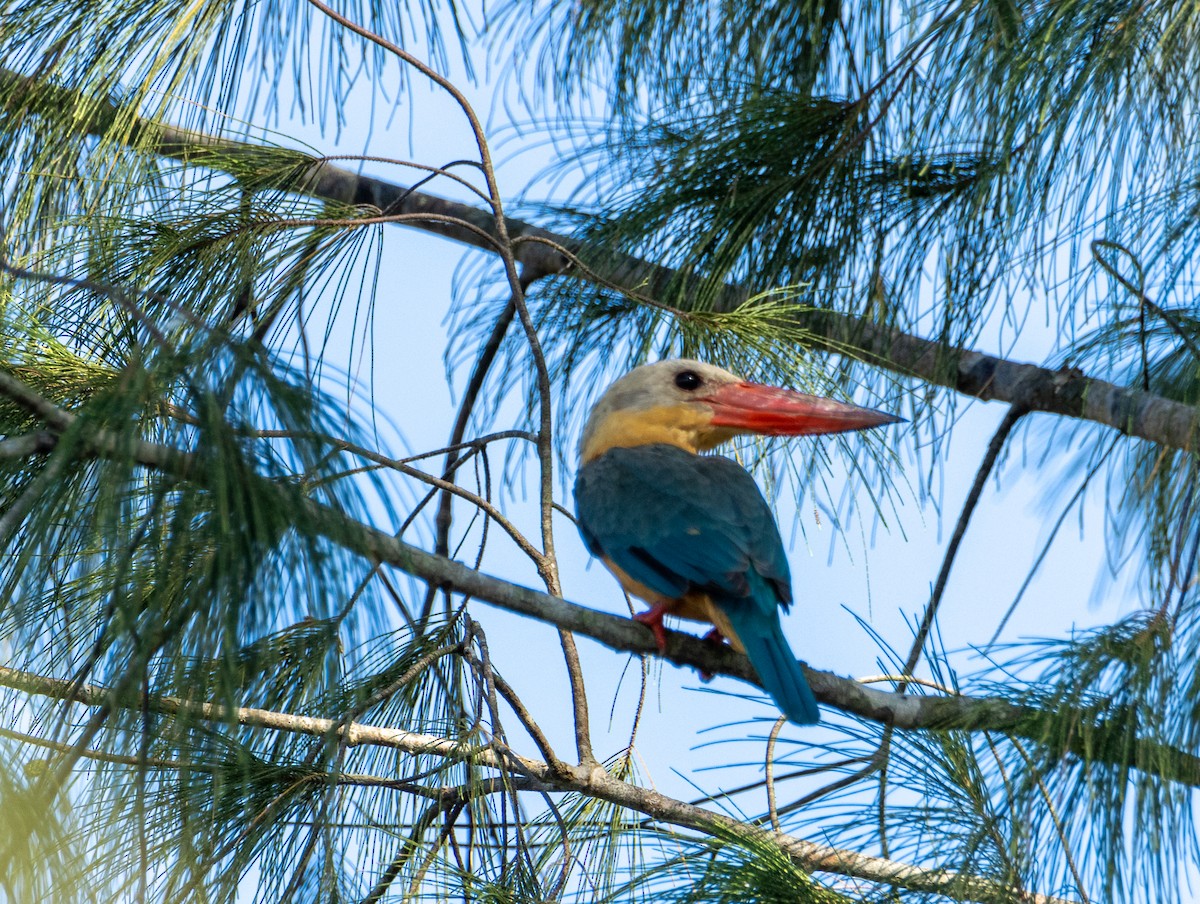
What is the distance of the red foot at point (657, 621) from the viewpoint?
83.0 inches

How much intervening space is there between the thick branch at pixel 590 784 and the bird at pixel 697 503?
0.28m

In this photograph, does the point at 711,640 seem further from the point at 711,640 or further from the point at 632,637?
the point at 632,637

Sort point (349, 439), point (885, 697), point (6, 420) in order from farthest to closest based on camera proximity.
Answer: point (885, 697) < point (6, 420) < point (349, 439)

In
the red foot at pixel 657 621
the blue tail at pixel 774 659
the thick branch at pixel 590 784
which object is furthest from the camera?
the red foot at pixel 657 621

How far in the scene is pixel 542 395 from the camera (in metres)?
2.01

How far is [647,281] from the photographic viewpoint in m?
2.32

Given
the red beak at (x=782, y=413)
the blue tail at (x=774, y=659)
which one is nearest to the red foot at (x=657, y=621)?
the blue tail at (x=774, y=659)

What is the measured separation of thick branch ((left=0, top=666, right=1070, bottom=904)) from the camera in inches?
54.0

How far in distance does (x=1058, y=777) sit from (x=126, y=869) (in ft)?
3.61

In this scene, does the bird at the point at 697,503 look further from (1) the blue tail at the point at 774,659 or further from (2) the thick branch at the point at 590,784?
(2) the thick branch at the point at 590,784

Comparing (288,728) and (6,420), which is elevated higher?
(6,420)

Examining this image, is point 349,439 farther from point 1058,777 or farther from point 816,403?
point 816,403

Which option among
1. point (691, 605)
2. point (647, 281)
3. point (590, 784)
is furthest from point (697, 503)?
point (590, 784)

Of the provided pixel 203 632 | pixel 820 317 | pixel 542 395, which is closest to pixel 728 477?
pixel 820 317
